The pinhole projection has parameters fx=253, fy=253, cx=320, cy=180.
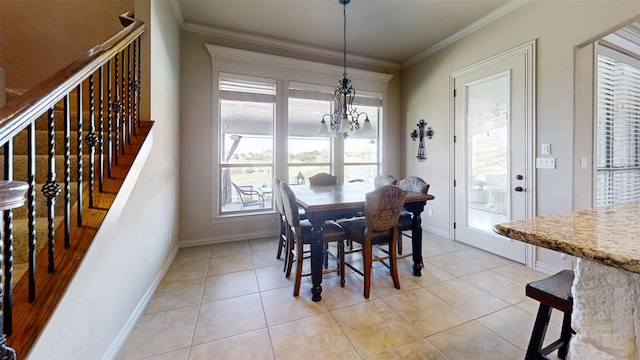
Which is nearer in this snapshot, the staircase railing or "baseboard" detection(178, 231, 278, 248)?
the staircase railing

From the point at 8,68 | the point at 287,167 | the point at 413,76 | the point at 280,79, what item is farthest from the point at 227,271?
the point at 413,76

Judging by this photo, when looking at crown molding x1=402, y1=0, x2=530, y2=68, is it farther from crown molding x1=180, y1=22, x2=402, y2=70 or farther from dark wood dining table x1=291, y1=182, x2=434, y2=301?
dark wood dining table x1=291, y1=182, x2=434, y2=301

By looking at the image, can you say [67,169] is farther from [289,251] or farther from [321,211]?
[289,251]

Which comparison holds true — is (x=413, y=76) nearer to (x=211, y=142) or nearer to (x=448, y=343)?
(x=211, y=142)

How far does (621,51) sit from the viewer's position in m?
2.87

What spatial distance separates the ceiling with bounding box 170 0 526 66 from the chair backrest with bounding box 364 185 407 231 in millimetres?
2277

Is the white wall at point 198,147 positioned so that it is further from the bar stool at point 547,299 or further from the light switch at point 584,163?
the light switch at point 584,163

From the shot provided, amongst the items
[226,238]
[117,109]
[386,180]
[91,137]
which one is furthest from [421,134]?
[91,137]

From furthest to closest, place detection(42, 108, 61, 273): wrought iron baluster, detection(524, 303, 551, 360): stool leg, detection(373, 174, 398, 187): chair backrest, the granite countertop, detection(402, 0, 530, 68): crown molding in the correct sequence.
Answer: detection(373, 174, 398, 187): chair backrest
detection(402, 0, 530, 68): crown molding
detection(524, 303, 551, 360): stool leg
detection(42, 108, 61, 273): wrought iron baluster
the granite countertop

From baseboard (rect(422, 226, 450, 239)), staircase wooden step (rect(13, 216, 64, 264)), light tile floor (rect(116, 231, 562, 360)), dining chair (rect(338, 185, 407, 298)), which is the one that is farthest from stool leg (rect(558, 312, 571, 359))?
staircase wooden step (rect(13, 216, 64, 264))

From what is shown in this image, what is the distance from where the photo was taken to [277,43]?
3828 millimetres

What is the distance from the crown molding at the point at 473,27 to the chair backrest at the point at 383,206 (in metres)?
2.68

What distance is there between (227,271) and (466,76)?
3.99 metres

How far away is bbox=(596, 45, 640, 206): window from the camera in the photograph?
2.75 meters
